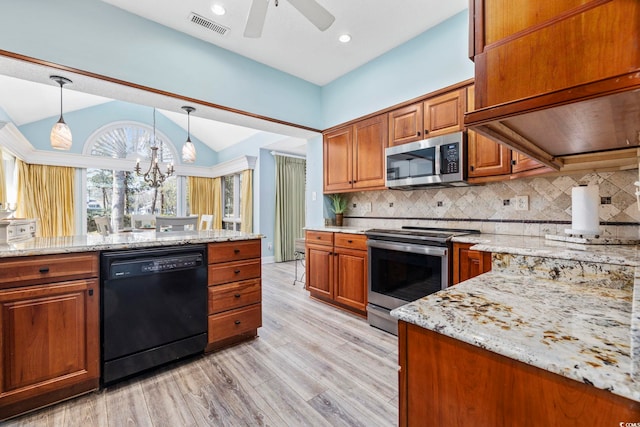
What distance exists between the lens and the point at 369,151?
3.20 metres

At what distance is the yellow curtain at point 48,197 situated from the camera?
4.86 m

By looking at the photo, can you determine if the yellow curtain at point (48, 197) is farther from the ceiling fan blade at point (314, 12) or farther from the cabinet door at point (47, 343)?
the ceiling fan blade at point (314, 12)

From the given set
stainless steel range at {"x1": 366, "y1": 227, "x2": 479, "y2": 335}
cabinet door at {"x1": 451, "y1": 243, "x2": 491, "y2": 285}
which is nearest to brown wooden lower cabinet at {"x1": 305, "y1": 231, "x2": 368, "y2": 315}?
stainless steel range at {"x1": 366, "y1": 227, "x2": 479, "y2": 335}

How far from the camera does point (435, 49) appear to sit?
8.69 ft

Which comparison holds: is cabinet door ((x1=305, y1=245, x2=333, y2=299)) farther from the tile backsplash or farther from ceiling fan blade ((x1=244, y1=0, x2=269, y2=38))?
ceiling fan blade ((x1=244, y1=0, x2=269, y2=38))

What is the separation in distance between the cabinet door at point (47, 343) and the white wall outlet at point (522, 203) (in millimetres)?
3202

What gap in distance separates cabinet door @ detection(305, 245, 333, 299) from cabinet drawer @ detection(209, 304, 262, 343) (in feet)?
3.38

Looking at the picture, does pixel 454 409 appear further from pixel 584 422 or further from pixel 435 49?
pixel 435 49

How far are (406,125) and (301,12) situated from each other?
1523 mm

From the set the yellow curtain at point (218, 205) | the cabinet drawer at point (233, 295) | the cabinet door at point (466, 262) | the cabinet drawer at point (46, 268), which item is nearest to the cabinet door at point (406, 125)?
the cabinet door at point (466, 262)

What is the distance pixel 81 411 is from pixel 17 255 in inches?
37.9

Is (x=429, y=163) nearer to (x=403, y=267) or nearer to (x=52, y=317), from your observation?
(x=403, y=267)

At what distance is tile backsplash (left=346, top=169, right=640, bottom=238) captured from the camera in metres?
1.91

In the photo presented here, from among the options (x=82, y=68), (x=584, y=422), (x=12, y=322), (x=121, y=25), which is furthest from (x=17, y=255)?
(x=584, y=422)
